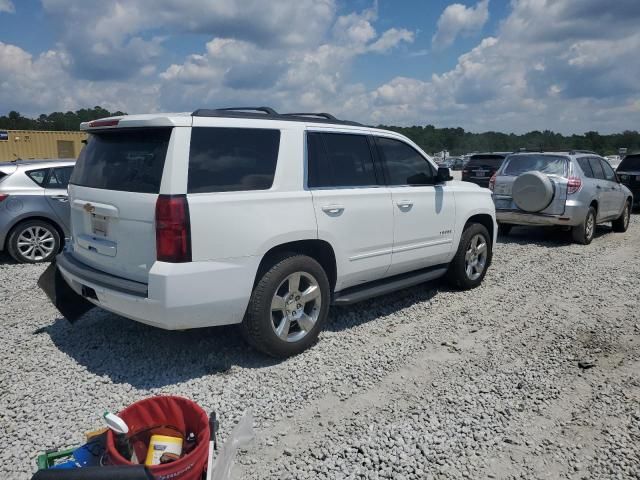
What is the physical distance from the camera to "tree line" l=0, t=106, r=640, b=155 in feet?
158

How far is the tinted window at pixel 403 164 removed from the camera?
520 centimetres

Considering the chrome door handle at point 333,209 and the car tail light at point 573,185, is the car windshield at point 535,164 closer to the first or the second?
the car tail light at point 573,185

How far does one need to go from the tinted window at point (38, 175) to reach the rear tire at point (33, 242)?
610mm

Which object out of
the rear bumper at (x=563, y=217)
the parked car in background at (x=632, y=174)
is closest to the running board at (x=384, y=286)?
the rear bumper at (x=563, y=217)

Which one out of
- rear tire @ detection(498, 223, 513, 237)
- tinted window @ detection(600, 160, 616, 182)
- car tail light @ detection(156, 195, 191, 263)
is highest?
tinted window @ detection(600, 160, 616, 182)

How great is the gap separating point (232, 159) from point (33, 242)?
542cm

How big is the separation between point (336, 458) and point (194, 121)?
2418 mm

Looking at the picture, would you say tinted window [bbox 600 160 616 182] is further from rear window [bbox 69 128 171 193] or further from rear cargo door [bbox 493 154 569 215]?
rear window [bbox 69 128 171 193]

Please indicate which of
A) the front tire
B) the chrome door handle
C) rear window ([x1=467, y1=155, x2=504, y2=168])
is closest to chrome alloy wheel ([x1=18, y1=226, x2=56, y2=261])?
the front tire

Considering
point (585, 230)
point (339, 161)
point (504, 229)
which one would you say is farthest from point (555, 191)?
point (339, 161)

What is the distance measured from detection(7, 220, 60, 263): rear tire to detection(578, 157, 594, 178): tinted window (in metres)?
9.24

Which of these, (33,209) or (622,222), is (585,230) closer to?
(622,222)

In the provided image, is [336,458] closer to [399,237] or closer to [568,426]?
[568,426]

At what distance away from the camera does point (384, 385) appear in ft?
12.7
